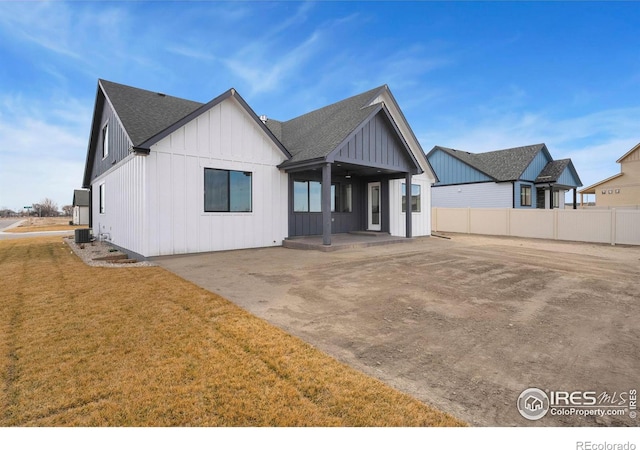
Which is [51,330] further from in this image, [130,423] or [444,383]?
[444,383]

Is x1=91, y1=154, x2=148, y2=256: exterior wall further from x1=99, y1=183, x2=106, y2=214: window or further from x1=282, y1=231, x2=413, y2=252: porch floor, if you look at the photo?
x1=282, y1=231, x2=413, y2=252: porch floor

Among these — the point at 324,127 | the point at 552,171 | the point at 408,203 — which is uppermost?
the point at 324,127

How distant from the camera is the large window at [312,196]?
13469 mm

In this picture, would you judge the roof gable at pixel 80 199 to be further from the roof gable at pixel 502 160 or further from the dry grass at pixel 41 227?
the roof gable at pixel 502 160

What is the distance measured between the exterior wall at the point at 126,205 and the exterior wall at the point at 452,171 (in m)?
24.1

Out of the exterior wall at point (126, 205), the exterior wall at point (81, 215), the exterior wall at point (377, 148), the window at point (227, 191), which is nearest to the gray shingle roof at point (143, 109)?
the exterior wall at point (126, 205)

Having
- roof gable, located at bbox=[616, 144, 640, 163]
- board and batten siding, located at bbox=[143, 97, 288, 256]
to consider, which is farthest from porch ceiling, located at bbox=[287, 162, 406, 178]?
roof gable, located at bbox=[616, 144, 640, 163]

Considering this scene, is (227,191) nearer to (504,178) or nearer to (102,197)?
(102,197)

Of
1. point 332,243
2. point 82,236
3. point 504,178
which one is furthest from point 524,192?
point 82,236

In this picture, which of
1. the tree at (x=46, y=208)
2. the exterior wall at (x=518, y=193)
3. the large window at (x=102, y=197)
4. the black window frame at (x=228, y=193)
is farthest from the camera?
the tree at (x=46, y=208)

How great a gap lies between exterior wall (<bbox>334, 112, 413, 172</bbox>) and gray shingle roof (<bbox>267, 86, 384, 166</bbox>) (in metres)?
0.47

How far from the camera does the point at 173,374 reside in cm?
274

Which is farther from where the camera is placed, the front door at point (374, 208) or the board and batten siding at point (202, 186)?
the front door at point (374, 208)

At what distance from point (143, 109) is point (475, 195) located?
23.9m
